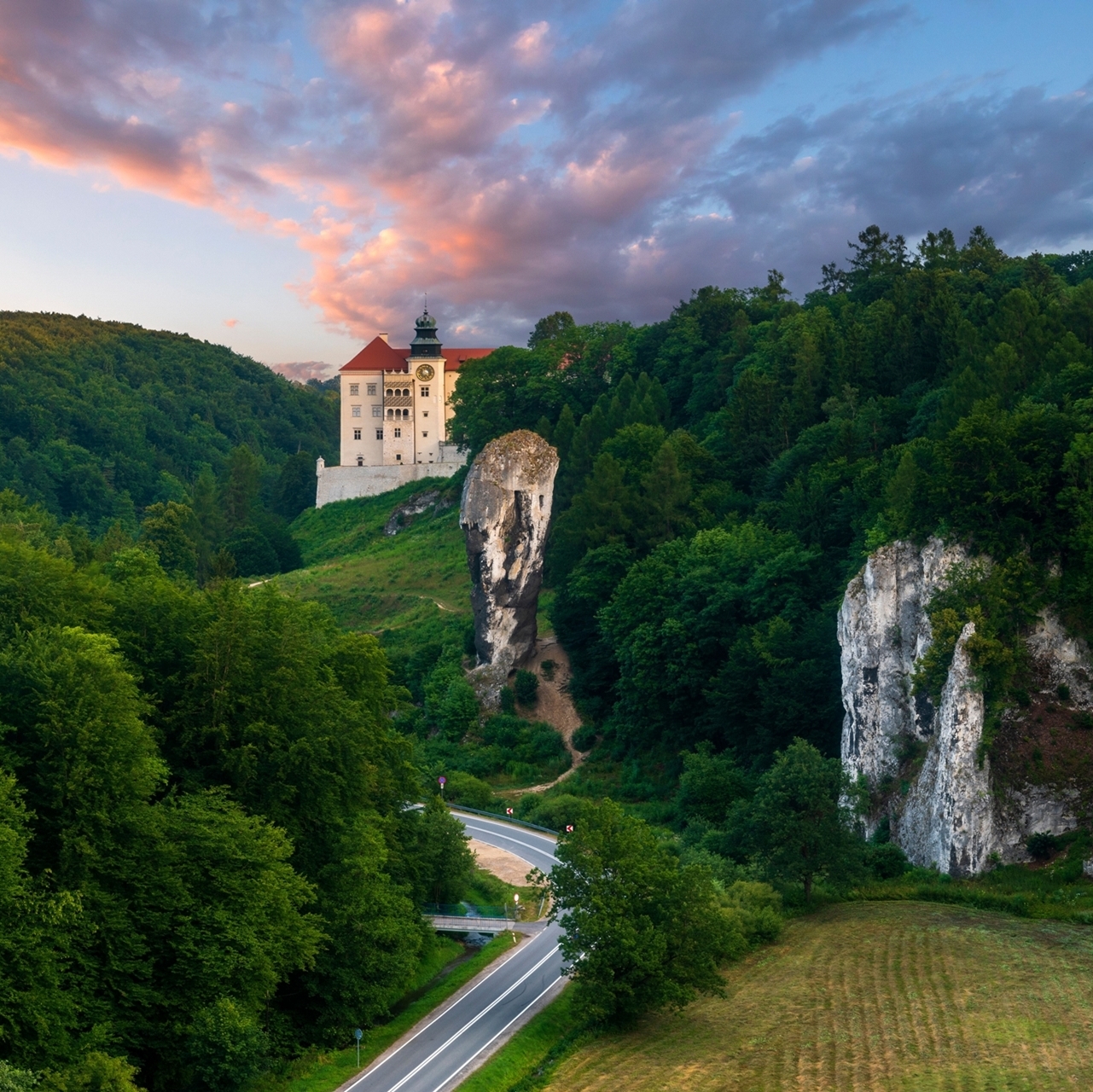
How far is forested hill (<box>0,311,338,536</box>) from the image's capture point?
5738 inches

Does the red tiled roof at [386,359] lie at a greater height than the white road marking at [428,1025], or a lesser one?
greater

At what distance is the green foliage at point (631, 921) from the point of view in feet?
108

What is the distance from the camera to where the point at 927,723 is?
1809 inches

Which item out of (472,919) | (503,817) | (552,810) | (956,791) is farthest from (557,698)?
(956,791)

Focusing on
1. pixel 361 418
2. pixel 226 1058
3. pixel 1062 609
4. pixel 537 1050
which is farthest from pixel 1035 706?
pixel 361 418

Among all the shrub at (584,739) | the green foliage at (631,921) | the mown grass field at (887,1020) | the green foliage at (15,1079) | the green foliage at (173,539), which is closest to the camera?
the green foliage at (15,1079)

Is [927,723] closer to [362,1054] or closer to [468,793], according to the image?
[468,793]

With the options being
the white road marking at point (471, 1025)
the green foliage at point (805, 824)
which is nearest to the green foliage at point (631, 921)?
the white road marking at point (471, 1025)

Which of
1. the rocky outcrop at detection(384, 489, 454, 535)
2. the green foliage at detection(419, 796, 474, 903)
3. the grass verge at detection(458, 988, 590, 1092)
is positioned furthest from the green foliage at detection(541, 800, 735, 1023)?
the rocky outcrop at detection(384, 489, 454, 535)

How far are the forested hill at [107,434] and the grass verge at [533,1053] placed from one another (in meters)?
84.6

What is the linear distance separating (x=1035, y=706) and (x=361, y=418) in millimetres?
74231

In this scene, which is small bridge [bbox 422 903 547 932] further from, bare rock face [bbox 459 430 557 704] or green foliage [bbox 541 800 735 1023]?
bare rock face [bbox 459 430 557 704]

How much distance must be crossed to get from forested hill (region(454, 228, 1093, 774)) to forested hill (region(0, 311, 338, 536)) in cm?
4950

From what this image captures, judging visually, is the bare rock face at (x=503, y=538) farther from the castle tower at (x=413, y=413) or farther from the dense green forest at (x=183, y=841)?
the castle tower at (x=413, y=413)
